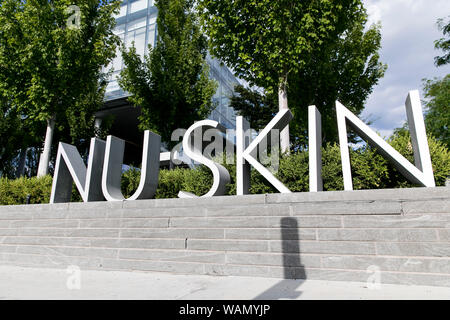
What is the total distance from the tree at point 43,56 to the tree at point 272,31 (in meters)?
5.83

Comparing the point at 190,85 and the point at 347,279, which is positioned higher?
the point at 190,85

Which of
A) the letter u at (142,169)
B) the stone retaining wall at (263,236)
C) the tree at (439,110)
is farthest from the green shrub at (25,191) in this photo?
the tree at (439,110)

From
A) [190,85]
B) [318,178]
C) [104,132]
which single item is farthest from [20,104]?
[318,178]

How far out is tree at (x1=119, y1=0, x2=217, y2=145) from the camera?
13.0 m

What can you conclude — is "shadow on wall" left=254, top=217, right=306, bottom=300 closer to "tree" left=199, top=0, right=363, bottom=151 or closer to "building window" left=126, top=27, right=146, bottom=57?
"tree" left=199, top=0, right=363, bottom=151

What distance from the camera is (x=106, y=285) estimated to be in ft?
13.0

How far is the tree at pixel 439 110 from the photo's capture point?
18688 mm

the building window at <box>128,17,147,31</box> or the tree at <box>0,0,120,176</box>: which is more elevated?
the building window at <box>128,17,147,31</box>

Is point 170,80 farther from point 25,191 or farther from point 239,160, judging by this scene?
point 239,160

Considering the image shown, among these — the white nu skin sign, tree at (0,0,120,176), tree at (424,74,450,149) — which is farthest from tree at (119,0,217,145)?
tree at (424,74,450,149)

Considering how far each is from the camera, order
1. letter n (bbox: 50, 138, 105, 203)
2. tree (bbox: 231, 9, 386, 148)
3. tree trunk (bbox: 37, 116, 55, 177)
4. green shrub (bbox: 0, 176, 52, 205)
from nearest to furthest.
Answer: letter n (bbox: 50, 138, 105, 203), green shrub (bbox: 0, 176, 52, 205), tree trunk (bbox: 37, 116, 55, 177), tree (bbox: 231, 9, 386, 148)

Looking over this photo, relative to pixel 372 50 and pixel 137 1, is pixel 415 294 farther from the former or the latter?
pixel 137 1

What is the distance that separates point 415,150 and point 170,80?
34.3 ft
